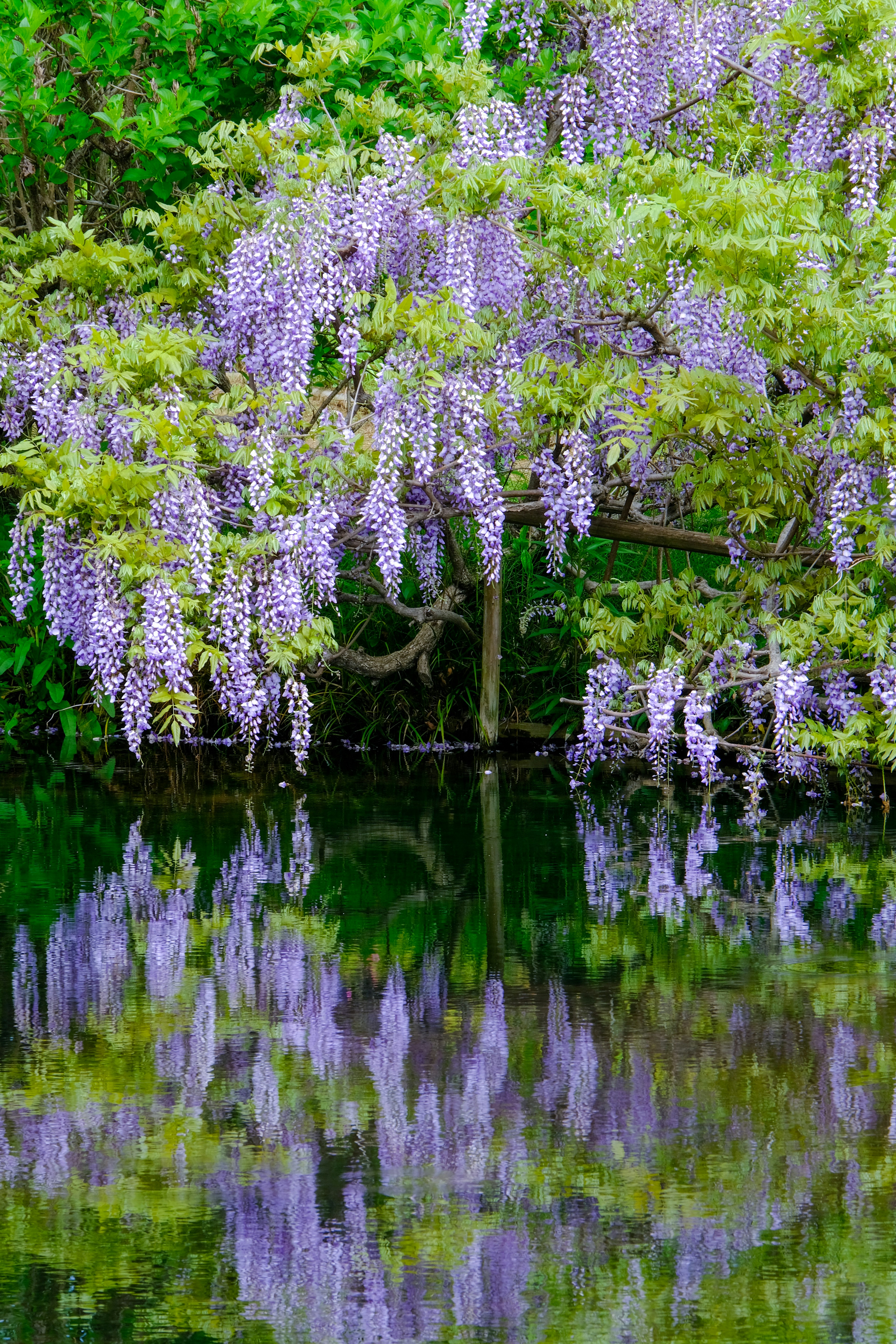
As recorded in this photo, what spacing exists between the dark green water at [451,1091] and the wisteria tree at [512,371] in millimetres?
1097

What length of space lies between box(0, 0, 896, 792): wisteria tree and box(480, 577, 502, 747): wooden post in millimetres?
779

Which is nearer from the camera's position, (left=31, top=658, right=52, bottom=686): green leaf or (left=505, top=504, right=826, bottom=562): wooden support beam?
(left=505, top=504, right=826, bottom=562): wooden support beam

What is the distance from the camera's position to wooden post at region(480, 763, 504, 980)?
488 cm

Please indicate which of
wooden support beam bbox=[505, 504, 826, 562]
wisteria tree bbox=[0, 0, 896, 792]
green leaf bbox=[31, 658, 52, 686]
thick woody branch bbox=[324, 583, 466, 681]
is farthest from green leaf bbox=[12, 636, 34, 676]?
wooden support beam bbox=[505, 504, 826, 562]

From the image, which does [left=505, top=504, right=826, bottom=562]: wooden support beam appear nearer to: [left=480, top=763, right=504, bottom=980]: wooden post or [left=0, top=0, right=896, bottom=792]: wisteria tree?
[left=0, top=0, right=896, bottom=792]: wisteria tree

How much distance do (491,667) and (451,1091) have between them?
16.9 ft

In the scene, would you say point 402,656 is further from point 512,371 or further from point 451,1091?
point 451,1091

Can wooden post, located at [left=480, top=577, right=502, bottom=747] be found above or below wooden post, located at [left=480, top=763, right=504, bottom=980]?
above

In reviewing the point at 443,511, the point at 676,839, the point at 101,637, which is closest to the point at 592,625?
the point at 443,511

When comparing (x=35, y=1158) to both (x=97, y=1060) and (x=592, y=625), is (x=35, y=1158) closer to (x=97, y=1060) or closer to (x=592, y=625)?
Answer: (x=97, y=1060)

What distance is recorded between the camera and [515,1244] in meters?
2.90

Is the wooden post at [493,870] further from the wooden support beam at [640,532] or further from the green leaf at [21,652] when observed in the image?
the green leaf at [21,652]

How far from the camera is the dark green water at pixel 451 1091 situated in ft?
8.95

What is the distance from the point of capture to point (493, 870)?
6.01m
